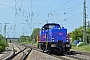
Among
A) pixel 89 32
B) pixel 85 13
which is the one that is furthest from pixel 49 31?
pixel 89 32

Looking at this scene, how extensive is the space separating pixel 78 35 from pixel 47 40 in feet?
259

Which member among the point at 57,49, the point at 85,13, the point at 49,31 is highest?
the point at 85,13

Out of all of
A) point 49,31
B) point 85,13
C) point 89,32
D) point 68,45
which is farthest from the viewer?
point 89,32

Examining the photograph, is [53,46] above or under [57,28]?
under

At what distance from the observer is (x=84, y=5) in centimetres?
5188

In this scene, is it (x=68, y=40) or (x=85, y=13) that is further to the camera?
(x=85, y=13)

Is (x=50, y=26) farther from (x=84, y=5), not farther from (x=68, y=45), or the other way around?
(x=84, y=5)

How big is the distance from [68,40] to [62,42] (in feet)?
2.98

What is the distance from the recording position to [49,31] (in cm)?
3494

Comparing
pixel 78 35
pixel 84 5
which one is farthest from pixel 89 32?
pixel 84 5

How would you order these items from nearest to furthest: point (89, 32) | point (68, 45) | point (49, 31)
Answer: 1. point (68, 45)
2. point (49, 31)
3. point (89, 32)

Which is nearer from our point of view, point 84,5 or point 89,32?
point 84,5

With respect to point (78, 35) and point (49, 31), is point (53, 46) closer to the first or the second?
point (49, 31)

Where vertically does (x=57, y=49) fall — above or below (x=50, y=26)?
below
